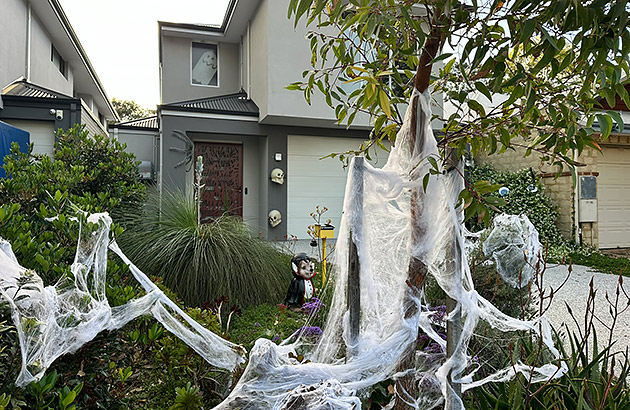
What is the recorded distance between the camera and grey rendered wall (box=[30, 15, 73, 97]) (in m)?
10.7

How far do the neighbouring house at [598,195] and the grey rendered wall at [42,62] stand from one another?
12581mm

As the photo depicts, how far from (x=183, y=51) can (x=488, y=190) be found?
11922 millimetres

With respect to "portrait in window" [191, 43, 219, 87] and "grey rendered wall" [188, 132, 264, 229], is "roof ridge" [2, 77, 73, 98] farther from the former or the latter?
"grey rendered wall" [188, 132, 264, 229]

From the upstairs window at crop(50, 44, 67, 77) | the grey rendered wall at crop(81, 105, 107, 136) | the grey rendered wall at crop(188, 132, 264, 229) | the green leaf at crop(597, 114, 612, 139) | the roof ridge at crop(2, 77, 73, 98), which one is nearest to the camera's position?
the green leaf at crop(597, 114, 612, 139)

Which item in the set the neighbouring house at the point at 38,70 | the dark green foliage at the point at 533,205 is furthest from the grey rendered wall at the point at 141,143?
the dark green foliage at the point at 533,205

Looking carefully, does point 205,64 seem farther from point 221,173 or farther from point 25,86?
point 25,86

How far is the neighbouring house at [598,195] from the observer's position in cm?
935

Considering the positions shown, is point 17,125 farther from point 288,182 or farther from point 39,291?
point 39,291

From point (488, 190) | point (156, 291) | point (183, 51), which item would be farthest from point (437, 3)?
point (183, 51)

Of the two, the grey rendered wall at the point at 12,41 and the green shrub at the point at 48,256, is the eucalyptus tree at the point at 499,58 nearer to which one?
the green shrub at the point at 48,256

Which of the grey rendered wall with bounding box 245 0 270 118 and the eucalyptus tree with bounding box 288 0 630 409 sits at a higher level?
the grey rendered wall with bounding box 245 0 270 118

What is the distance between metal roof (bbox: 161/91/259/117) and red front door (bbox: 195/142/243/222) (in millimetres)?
1018

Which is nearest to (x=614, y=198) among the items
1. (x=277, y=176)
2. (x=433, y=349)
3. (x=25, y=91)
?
(x=277, y=176)

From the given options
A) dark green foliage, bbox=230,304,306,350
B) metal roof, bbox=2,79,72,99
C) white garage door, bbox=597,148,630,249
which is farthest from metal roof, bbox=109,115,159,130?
→ white garage door, bbox=597,148,630,249
